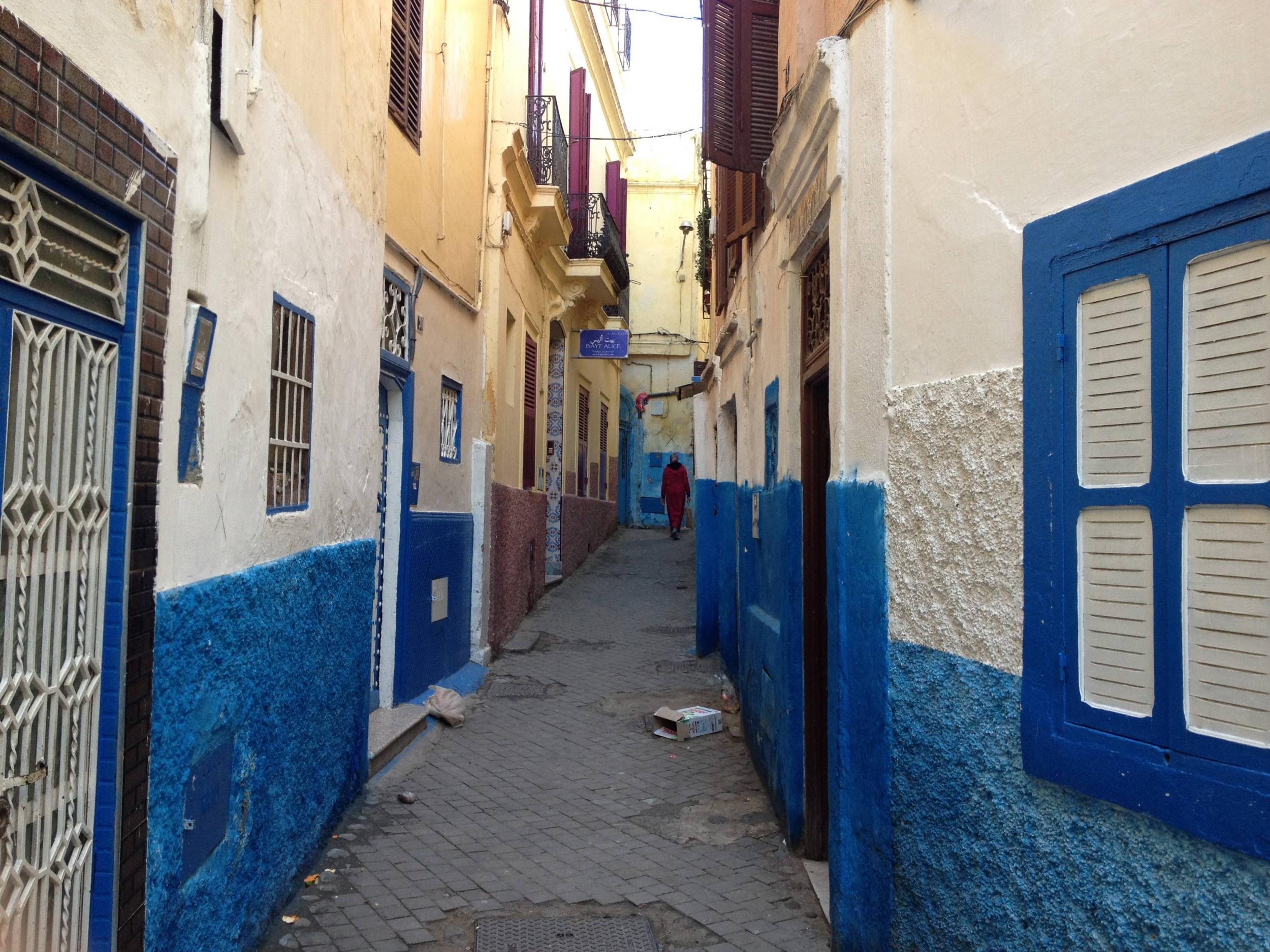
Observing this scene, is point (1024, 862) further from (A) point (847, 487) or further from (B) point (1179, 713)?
(A) point (847, 487)

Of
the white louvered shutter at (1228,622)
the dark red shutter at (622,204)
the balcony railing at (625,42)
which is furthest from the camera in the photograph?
the balcony railing at (625,42)

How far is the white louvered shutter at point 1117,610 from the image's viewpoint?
264cm

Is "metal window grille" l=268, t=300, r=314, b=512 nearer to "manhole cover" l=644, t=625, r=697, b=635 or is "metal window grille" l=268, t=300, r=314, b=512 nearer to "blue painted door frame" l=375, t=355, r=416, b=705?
"blue painted door frame" l=375, t=355, r=416, b=705

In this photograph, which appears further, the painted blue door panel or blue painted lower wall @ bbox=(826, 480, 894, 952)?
the painted blue door panel

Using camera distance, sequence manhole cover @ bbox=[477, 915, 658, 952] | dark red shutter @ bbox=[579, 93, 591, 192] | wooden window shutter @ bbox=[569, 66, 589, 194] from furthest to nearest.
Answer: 1. dark red shutter @ bbox=[579, 93, 591, 192]
2. wooden window shutter @ bbox=[569, 66, 589, 194]
3. manhole cover @ bbox=[477, 915, 658, 952]

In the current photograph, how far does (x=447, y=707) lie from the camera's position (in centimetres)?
772

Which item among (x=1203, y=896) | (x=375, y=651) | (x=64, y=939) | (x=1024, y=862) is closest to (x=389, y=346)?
(x=375, y=651)

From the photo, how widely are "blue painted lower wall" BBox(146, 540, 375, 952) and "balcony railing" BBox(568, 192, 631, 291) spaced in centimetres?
986

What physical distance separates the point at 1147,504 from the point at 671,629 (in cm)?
1000

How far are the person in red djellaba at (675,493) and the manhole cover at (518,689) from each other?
39.9 ft

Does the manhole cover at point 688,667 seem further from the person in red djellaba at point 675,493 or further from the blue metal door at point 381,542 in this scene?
the person in red djellaba at point 675,493

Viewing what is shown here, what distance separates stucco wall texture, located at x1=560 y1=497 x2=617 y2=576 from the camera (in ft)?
50.5

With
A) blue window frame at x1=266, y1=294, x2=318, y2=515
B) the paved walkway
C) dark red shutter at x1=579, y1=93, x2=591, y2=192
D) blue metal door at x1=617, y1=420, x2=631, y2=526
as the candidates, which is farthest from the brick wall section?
blue metal door at x1=617, y1=420, x2=631, y2=526

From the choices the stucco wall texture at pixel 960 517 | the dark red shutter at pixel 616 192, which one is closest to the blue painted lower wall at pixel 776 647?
the stucco wall texture at pixel 960 517
